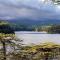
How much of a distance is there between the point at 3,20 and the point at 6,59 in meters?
0.73

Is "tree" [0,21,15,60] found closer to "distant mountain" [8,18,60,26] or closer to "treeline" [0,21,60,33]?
"treeline" [0,21,60,33]

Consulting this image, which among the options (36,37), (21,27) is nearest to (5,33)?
(21,27)

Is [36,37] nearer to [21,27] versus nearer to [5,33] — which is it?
[21,27]

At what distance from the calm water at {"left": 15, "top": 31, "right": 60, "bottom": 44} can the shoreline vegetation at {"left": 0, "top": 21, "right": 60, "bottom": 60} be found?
2.7 inches

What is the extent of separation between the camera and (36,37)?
380 cm

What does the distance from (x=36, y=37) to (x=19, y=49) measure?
39 centimetres

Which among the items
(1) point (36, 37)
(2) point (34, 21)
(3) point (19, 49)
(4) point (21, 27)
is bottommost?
(3) point (19, 49)

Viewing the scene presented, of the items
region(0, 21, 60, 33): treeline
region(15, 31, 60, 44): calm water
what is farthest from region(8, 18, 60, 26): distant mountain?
region(15, 31, 60, 44): calm water

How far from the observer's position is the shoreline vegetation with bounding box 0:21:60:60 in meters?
3.77

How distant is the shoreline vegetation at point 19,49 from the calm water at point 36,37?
0.22 feet

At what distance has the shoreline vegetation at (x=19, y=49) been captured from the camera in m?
3.77

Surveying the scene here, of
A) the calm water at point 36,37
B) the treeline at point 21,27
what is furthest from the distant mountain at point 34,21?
the calm water at point 36,37

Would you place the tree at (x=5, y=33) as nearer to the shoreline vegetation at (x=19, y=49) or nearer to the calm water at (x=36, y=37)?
the shoreline vegetation at (x=19, y=49)

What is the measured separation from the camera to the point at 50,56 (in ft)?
12.6
